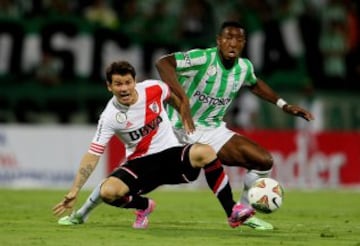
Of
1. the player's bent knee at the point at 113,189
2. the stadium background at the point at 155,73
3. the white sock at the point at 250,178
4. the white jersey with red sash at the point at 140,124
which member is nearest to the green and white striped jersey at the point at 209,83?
the white sock at the point at 250,178

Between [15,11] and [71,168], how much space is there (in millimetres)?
3203

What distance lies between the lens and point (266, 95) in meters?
11.8

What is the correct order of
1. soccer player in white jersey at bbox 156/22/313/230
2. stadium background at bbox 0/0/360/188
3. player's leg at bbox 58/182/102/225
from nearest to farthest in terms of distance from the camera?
player's leg at bbox 58/182/102/225
soccer player in white jersey at bbox 156/22/313/230
stadium background at bbox 0/0/360/188

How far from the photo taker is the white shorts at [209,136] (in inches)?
457

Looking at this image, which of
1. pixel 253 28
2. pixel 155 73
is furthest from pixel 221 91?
pixel 253 28

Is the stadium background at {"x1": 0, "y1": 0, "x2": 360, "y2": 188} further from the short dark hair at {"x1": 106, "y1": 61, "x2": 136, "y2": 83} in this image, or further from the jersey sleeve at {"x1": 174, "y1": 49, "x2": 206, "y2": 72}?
the short dark hair at {"x1": 106, "y1": 61, "x2": 136, "y2": 83}

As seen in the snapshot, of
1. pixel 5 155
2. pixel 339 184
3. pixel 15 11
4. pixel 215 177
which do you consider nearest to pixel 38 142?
pixel 5 155

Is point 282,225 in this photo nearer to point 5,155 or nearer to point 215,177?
point 215,177

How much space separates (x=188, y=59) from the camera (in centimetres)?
1137

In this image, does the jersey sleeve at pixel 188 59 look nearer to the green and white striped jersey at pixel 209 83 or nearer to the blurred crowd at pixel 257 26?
the green and white striped jersey at pixel 209 83

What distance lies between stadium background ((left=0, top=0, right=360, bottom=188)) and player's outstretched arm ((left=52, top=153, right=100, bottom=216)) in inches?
366

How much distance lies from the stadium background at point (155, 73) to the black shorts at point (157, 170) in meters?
9.10

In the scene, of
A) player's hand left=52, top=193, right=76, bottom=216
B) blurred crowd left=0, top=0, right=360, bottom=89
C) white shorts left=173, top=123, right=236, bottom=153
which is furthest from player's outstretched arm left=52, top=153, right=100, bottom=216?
blurred crowd left=0, top=0, right=360, bottom=89

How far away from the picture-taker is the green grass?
9422 mm
